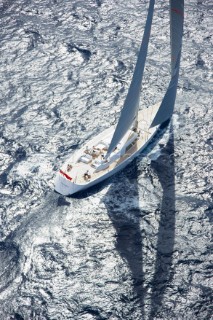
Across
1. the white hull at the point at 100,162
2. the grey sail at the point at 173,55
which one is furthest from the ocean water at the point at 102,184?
the grey sail at the point at 173,55

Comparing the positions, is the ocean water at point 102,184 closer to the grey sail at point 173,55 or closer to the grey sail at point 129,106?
the grey sail at point 173,55

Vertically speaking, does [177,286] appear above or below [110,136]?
below

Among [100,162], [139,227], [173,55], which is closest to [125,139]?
[100,162]

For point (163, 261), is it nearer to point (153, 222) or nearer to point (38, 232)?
point (153, 222)

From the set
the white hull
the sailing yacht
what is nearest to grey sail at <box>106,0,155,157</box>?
the sailing yacht

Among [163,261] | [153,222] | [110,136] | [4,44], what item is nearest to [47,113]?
[110,136]

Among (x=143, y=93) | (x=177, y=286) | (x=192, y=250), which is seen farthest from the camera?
(x=143, y=93)

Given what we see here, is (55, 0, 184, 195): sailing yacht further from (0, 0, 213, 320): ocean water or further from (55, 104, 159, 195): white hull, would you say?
(0, 0, 213, 320): ocean water
